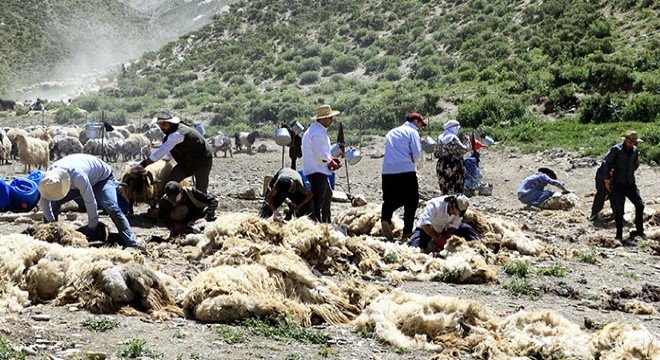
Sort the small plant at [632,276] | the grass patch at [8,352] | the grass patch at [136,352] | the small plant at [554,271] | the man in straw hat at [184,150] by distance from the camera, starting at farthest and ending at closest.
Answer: the man in straw hat at [184,150] → the small plant at [632,276] → the small plant at [554,271] → the grass patch at [136,352] → the grass patch at [8,352]

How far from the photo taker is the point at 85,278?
251 inches

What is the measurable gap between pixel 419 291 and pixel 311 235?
1.10 meters

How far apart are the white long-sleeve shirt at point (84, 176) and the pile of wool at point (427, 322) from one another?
10.2 ft

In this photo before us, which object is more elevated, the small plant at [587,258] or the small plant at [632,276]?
the small plant at [587,258]

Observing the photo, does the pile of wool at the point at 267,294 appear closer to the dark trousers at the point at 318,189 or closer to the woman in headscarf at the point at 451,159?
the dark trousers at the point at 318,189

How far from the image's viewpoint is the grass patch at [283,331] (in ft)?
19.3

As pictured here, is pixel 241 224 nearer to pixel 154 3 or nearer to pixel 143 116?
pixel 143 116

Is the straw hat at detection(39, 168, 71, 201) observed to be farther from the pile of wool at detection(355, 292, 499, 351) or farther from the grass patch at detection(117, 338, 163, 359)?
the pile of wool at detection(355, 292, 499, 351)

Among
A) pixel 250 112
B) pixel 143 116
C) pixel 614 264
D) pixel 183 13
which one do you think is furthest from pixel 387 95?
pixel 183 13

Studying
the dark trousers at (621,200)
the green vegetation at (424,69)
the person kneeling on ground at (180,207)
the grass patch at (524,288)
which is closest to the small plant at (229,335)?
the grass patch at (524,288)

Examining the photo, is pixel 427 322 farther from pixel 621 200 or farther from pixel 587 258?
pixel 621 200

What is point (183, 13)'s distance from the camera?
94.9 meters

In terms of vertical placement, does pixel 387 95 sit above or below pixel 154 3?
below

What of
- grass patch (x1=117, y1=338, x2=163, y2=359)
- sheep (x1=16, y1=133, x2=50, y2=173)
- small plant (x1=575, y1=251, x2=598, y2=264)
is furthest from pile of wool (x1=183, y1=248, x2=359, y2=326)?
sheep (x1=16, y1=133, x2=50, y2=173)
